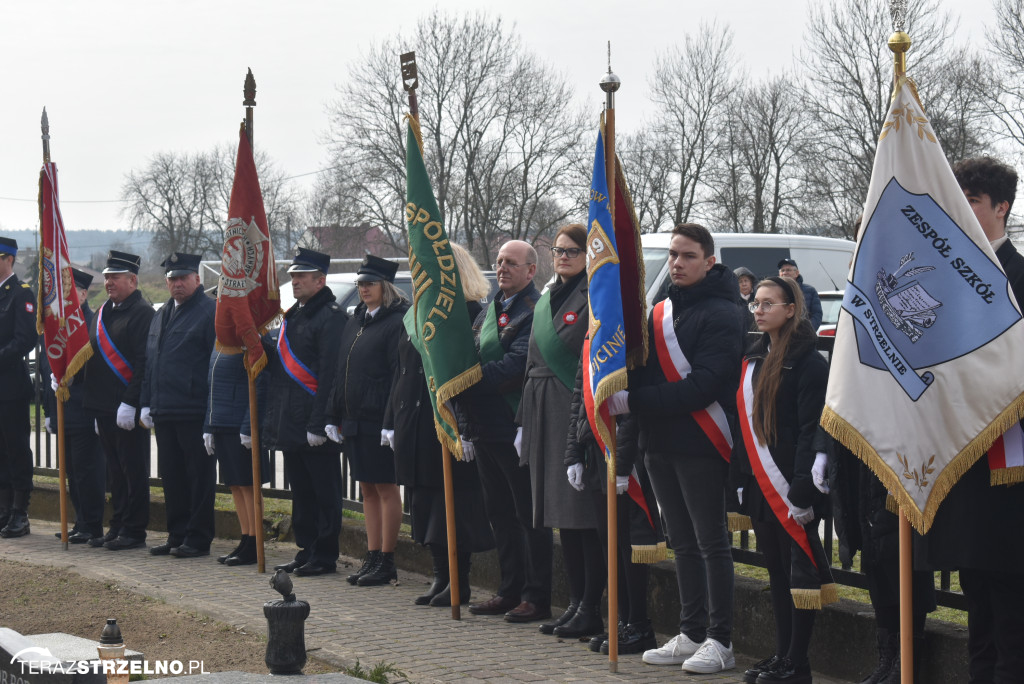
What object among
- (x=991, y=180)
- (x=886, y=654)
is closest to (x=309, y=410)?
(x=886, y=654)

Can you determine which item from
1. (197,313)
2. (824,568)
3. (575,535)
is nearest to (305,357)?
(197,313)

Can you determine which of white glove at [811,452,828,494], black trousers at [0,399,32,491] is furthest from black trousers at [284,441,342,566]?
white glove at [811,452,828,494]

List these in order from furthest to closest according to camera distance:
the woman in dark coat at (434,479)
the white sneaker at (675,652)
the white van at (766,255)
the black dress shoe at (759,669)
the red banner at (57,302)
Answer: the white van at (766,255)
the red banner at (57,302)
the woman in dark coat at (434,479)
the white sneaker at (675,652)
the black dress shoe at (759,669)

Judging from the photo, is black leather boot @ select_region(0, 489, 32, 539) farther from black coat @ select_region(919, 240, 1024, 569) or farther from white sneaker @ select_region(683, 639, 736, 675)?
black coat @ select_region(919, 240, 1024, 569)

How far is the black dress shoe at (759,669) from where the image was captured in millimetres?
5559

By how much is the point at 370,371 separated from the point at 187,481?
2379 mm

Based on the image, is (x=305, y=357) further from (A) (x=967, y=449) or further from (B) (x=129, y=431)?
(A) (x=967, y=449)

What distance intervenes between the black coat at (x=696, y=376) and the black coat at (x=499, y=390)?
1.18 m

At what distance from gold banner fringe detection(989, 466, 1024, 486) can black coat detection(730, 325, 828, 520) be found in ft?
3.59

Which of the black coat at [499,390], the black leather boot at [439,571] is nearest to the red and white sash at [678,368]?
the black coat at [499,390]

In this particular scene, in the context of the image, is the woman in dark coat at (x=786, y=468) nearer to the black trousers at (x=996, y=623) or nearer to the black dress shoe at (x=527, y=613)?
the black trousers at (x=996, y=623)

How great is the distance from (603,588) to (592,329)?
161cm

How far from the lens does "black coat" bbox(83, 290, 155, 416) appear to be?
392 inches

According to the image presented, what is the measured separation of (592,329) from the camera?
6.00 meters
